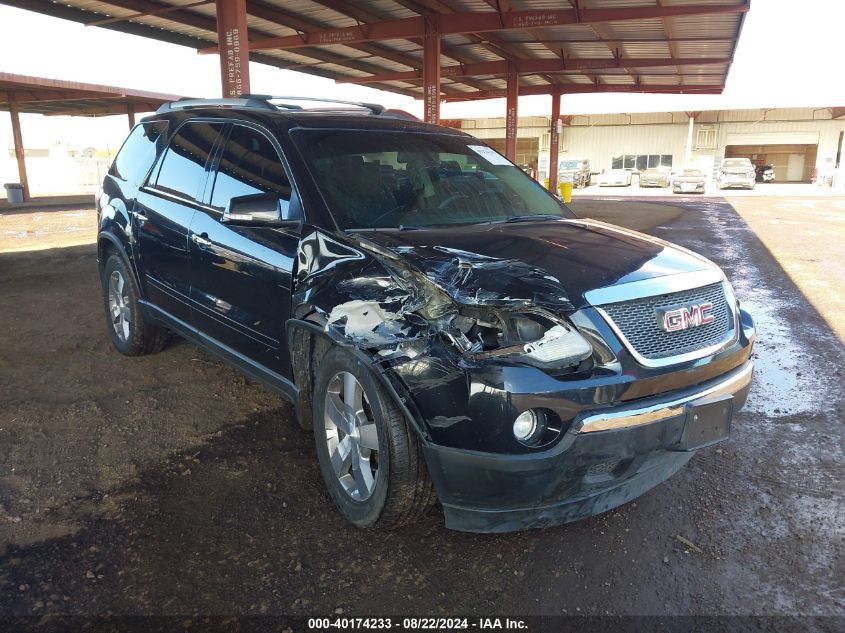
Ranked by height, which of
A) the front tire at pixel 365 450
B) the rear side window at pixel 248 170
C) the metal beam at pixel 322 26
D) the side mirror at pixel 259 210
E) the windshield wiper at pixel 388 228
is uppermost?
the metal beam at pixel 322 26

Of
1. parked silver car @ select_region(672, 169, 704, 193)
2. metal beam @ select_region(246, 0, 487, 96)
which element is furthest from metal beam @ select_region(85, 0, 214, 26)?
parked silver car @ select_region(672, 169, 704, 193)

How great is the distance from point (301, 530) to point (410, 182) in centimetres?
190

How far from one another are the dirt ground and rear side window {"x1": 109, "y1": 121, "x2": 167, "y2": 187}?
1.57m

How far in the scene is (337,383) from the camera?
2857 mm

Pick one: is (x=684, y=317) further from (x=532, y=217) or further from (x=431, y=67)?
(x=431, y=67)

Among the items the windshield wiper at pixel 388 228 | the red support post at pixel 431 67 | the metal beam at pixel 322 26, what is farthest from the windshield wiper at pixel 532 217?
the red support post at pixel 431 67

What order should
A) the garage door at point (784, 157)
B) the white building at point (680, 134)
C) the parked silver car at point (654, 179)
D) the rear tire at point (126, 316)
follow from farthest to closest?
the garage door at point (784, 157)
the white building at point (680, 134)
the parked silver car at point (654, 179)
the rear tire at point (126, 316)

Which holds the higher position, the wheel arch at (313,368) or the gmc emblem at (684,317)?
the gmc emblem at (684,317)

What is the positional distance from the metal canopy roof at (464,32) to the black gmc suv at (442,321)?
11.2 meters

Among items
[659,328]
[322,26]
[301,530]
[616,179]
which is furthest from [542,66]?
[616,179]

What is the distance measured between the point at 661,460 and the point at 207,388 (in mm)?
3181

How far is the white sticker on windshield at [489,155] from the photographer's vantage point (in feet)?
13.8

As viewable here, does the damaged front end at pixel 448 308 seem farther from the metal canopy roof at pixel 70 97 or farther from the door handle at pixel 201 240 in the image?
the metal canopy roof at pixel 70 97

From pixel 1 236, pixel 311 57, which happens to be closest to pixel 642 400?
pixel 1 236
